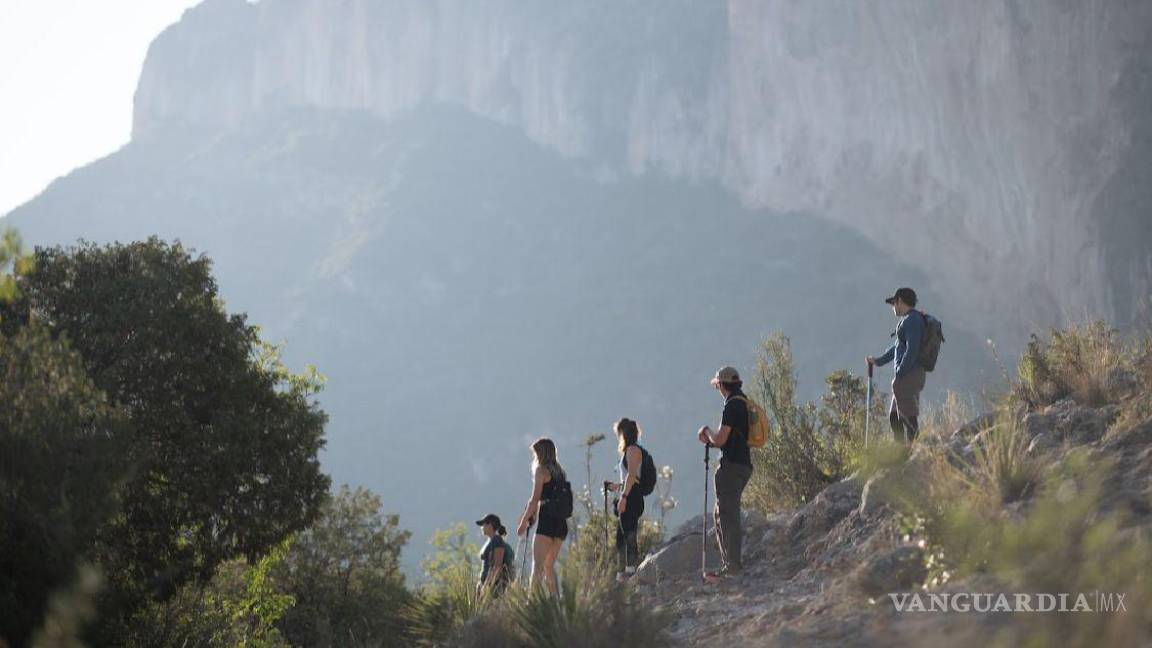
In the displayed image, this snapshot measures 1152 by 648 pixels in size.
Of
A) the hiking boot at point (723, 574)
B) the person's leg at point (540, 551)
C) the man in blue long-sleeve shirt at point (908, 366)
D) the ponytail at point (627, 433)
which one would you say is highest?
the man in blue long-sleeve shirt at point (908, 366)

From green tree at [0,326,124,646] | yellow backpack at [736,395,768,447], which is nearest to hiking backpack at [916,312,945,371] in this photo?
yellow backpack at [736,395,768,447]

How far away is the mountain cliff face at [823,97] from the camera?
177 ft

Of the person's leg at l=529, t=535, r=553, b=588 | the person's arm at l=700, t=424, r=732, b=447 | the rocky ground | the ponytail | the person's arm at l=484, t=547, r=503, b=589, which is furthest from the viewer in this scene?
the person's arm at l=484, t=547, r=503, b=589

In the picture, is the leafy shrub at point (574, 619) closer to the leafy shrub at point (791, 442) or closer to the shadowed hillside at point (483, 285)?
the leafy shrub at point (791, 442)

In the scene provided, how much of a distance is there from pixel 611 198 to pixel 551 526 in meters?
120

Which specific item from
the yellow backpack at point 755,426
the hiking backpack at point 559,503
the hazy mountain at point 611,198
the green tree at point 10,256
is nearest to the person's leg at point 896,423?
the yellow backpack at point 755,426

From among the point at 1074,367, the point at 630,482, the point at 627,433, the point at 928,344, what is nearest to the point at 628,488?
the point at 630,482

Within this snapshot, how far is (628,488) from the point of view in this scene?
367 inches

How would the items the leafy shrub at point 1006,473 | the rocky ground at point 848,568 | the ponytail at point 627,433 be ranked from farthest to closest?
the ponytail at point 627,433, the leafy shrub at point 1006,473, the rocky ground at point 848,568

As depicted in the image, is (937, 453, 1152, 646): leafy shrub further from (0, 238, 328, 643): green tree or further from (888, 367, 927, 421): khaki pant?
(0, 238, 328, 643): green tree

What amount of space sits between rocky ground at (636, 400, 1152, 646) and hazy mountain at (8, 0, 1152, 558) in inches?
1807

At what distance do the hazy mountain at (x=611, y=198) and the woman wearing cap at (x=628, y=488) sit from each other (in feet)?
152

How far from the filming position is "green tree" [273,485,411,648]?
1462 cm

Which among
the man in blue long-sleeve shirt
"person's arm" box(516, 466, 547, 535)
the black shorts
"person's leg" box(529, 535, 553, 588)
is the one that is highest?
the man in blue long-sleeve shirt
